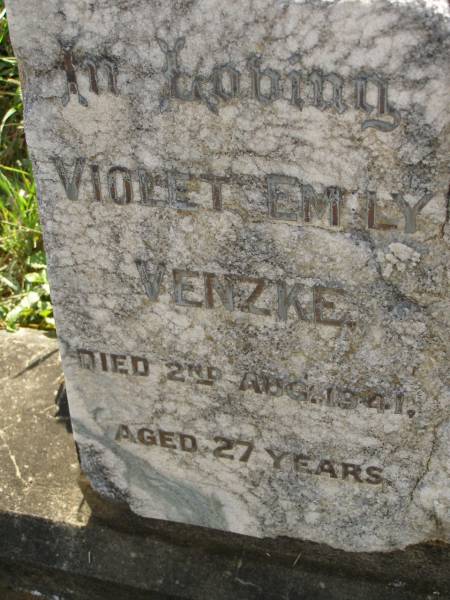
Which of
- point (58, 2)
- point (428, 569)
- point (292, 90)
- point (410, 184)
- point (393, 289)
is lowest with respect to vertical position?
point (428, 569)

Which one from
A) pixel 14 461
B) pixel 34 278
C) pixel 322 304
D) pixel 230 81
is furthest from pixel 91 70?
pixel 34 278

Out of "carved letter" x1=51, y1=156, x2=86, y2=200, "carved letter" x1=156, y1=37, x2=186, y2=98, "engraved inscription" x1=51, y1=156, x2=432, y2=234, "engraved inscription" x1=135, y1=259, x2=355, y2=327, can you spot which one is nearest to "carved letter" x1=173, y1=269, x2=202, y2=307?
"engraved inscription" x1=135, y1=259, x2=355, y2=327

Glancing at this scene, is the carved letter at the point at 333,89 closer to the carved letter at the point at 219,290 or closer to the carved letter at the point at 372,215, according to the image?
the carved letter at the point at 372,215

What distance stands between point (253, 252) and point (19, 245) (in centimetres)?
164

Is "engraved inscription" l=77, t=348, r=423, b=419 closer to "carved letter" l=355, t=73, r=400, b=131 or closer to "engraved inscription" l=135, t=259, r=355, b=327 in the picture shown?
"engraved inscription" l=135, t=259, r=355, b=327

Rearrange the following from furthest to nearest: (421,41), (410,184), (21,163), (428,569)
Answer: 1. (21,163)
2. (428,569)
3. (410,184)
4. (421,41)

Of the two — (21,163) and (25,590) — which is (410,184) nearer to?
(25,590)

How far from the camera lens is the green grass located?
2.84m

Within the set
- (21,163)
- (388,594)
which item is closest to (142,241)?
(388,594)

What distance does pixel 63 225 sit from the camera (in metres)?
1.68

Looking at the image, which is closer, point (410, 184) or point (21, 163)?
point (410, 184)

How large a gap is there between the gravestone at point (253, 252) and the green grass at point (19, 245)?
0.96 m

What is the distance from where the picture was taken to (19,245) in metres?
3.03

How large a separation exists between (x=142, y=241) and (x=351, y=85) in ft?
1.69
